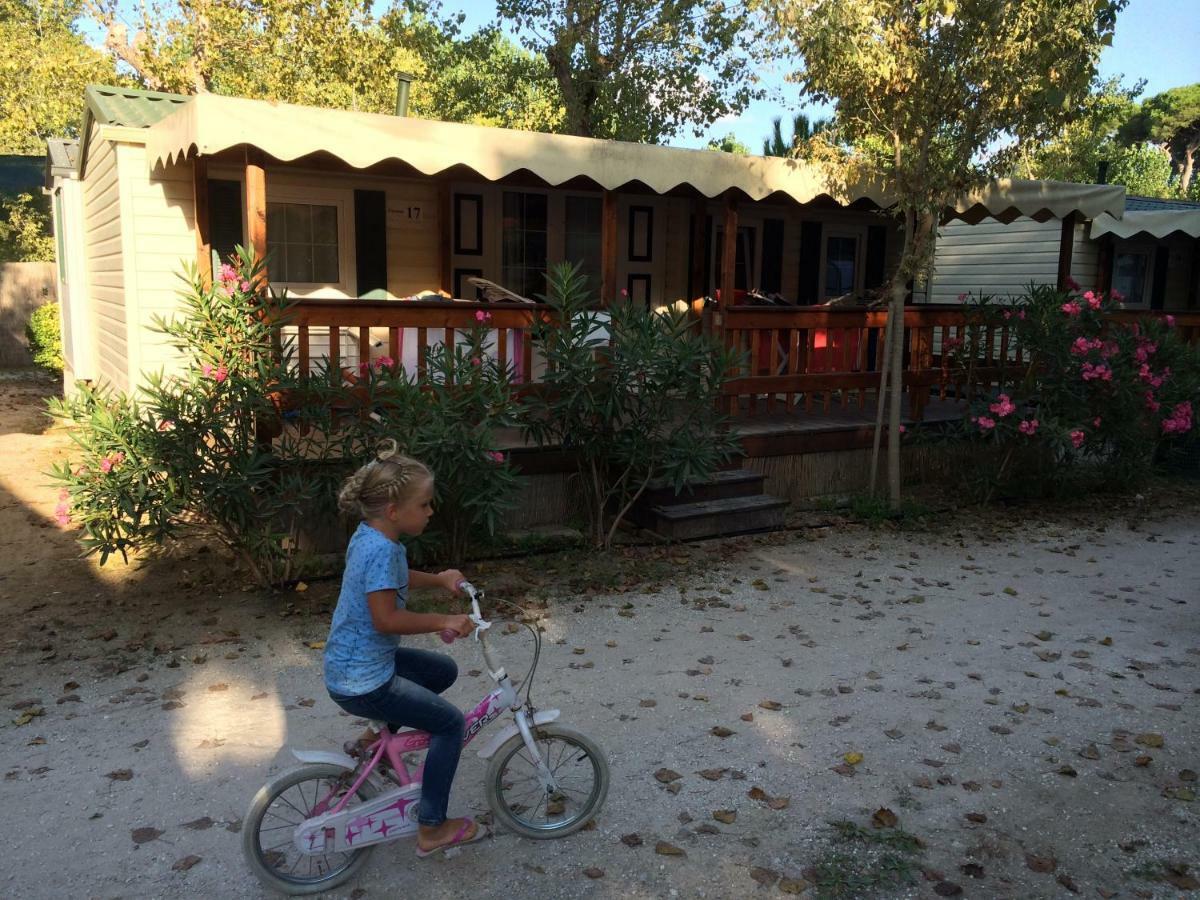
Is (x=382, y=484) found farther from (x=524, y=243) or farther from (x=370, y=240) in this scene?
(x=524, y=243)

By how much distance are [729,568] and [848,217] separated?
7318 millimetres

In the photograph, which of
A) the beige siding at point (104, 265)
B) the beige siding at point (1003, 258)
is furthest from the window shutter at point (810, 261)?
the beige siding at point (104, 265)

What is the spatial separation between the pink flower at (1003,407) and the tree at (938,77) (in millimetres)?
1290

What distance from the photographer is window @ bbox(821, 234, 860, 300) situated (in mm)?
12484

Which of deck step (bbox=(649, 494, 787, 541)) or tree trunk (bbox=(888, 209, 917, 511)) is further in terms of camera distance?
tree trunk (bbox=(888, 209, 917, 511))

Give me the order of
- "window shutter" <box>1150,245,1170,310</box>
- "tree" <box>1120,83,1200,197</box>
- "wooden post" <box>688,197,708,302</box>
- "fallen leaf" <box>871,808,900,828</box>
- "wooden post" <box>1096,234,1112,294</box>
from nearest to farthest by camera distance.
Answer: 1. "fallen leaf" <box>871,808,900,828</box>
2. "wooden post" <box>688,197,708,302</box>
3. "wooden post" <box>1096,234,1112,294</box>
4. "window shutter" <box>1150,245,1170,310</box>
5. "tree" <box>1120,83,1200,197</box>

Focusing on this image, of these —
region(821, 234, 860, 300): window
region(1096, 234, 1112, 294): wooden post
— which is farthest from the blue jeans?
region(1096, 234, 1112, 294): wooden post

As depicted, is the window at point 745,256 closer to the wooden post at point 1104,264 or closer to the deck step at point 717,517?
the deck step at point 717,517

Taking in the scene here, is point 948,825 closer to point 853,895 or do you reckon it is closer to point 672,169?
point 853,895

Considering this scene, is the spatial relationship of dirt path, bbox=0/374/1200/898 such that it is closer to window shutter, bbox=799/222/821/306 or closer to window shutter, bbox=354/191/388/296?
window shutter, bbox=354/191/388/296

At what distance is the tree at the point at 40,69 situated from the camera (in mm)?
19828

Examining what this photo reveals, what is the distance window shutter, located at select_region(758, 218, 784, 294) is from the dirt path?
5666 millimetres

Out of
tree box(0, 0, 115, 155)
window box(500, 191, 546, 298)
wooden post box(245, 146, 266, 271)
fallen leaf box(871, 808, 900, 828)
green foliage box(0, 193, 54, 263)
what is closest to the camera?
fallen leaf box(871, 808, 900, 828)

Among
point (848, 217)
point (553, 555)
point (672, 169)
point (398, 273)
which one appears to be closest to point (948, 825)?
point (553, 555)
